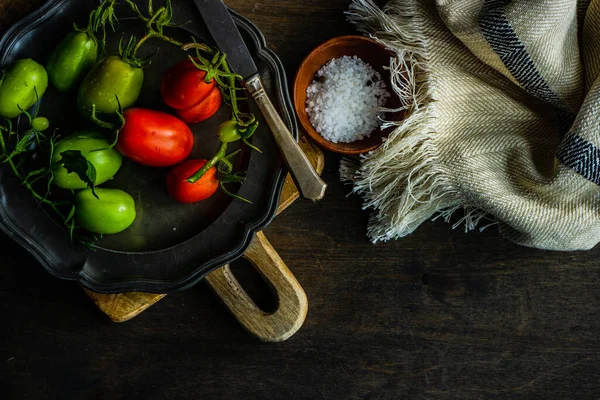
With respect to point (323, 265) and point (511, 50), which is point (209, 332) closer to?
point (323, 265)

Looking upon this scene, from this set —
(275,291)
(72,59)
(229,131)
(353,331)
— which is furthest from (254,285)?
(72,59)

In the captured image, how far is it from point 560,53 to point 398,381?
0.54 m

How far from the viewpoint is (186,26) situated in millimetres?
729

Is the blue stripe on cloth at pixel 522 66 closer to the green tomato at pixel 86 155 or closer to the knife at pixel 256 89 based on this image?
the knife at pixel 256 89

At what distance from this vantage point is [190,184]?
68 cm

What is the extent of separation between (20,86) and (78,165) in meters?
0.15

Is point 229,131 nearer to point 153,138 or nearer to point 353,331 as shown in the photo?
point 153,138

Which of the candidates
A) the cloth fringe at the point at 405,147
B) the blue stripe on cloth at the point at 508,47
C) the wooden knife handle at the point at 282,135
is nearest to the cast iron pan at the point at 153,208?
the wooden knife handle at the point at 282,135

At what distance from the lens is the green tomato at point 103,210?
26.3 inches

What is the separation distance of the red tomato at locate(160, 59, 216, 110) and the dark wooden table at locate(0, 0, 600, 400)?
237 millimetres

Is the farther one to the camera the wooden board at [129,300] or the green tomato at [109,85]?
the wooden board at [129,300]

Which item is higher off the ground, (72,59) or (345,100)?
(72,59)

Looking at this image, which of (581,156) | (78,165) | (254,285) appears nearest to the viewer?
(78,165)

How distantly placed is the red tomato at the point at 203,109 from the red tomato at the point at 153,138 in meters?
0.01
